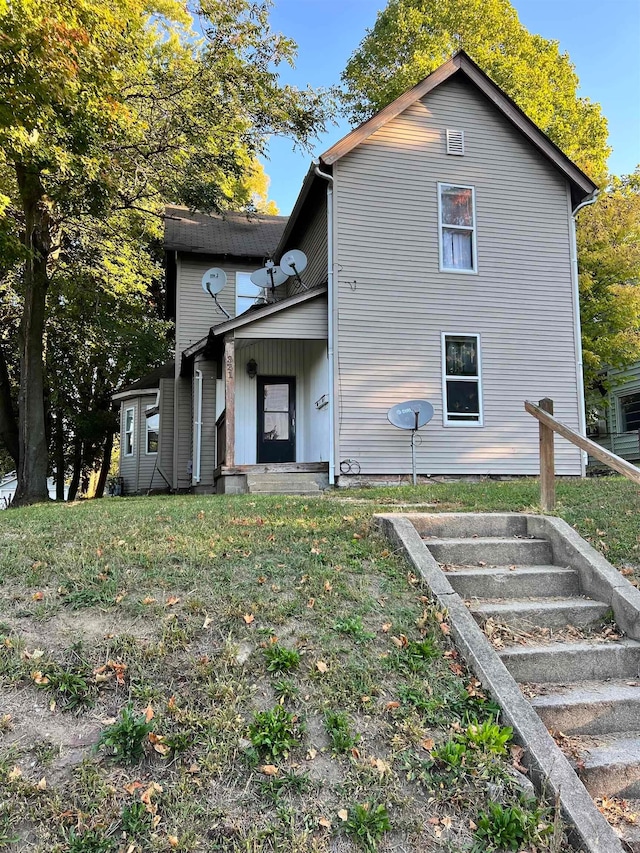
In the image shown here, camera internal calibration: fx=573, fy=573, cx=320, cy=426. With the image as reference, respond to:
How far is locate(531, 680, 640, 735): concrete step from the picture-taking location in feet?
10.3

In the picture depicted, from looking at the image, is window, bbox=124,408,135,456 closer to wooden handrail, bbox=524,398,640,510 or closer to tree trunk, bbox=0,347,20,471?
tree trunk, bbox=0,347,20,471

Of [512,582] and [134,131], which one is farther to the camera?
[134,131]

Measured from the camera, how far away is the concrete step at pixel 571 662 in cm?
346

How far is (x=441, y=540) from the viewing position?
4.82 m

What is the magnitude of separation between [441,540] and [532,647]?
1.32m

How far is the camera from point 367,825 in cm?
236

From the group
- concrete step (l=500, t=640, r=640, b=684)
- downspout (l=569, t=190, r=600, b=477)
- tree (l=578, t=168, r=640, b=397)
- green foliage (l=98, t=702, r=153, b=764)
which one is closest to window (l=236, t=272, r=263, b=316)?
downspout (l=569, t=190, r=600, b=477)

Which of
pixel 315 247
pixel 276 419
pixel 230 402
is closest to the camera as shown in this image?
pixel 230 402

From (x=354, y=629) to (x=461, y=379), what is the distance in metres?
8.45

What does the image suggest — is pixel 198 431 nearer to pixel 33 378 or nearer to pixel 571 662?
pixel 33 378

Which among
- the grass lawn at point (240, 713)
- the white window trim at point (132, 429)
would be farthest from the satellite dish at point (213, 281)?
the grass lawn at point (240, 713)

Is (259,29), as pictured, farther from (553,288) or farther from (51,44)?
(553,288)

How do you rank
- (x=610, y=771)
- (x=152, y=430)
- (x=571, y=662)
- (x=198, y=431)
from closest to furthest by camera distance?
(x=610, y=771) < (x=571, y=662) < (x=198, y=431) < (x=152, y=430)

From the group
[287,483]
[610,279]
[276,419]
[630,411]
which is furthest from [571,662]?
[630,411]
